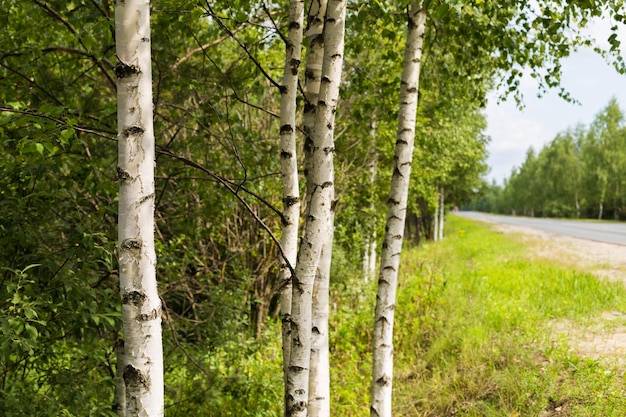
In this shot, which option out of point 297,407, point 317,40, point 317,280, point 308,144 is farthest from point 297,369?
point 317,40

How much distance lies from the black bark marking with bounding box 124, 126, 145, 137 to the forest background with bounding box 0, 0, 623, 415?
33 cm

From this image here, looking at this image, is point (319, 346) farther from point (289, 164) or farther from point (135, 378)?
point (135, 378)

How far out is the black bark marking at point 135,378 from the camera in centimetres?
183

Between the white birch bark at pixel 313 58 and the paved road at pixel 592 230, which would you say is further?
the paved road at pixel 592 230

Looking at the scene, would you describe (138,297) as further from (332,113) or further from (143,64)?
(332,113)

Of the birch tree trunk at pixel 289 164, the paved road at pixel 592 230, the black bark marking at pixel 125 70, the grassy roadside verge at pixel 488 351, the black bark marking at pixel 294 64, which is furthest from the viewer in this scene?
the paved road at pixel 592 230

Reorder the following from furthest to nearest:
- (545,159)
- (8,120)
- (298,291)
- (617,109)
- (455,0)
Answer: (545,159) → (617,109) → (298,291) → (8,120) → (455,0)

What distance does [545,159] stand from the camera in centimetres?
6494

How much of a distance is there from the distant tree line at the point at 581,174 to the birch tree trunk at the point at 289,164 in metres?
35.4

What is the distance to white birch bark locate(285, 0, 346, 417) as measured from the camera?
8.71 ft

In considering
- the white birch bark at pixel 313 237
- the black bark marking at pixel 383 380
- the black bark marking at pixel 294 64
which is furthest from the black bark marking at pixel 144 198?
the black bark marking at pixel 383 380

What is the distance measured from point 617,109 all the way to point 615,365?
168ft

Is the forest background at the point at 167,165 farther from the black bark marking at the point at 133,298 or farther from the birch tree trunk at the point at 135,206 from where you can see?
the black bark marking at the point at 133,298

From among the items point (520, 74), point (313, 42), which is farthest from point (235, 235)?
point (313, 42)
